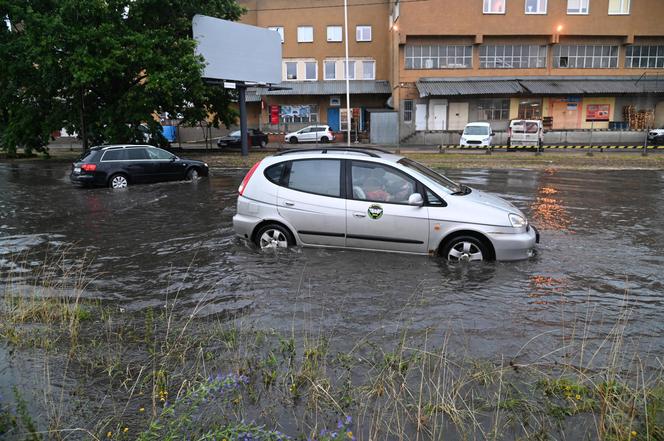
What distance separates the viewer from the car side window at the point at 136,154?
57.2 feet

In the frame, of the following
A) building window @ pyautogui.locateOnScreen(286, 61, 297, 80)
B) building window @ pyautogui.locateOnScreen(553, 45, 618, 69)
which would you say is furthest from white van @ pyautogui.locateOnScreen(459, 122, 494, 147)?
building window @ pyautogui.locateOnScreen(286, 61, 297, 80)

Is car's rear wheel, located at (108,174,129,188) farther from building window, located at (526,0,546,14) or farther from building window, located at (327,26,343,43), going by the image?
building window, located at (526,0,546,14)

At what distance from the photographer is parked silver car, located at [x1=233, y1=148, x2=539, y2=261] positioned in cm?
720

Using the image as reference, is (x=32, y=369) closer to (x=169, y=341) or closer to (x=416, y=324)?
(x=169, y=341)

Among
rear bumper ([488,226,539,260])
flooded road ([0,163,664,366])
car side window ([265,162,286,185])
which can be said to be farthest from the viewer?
car side window ([265,162,286,185])

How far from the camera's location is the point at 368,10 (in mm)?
49344

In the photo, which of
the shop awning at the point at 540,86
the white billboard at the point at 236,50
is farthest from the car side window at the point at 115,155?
the shop awning at the point at 540,86

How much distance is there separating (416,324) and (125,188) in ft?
45.5

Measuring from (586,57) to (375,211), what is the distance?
45.2 meters

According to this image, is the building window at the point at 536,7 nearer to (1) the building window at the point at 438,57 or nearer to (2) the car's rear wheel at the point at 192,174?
(1) the building window at the point at 438,57

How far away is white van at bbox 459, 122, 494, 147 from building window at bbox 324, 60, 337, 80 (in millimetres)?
20504

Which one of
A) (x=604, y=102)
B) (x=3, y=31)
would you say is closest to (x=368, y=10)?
(x=604, y=102)

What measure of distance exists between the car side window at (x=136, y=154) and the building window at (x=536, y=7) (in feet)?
121

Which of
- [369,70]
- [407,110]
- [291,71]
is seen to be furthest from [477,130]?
[291,71]
